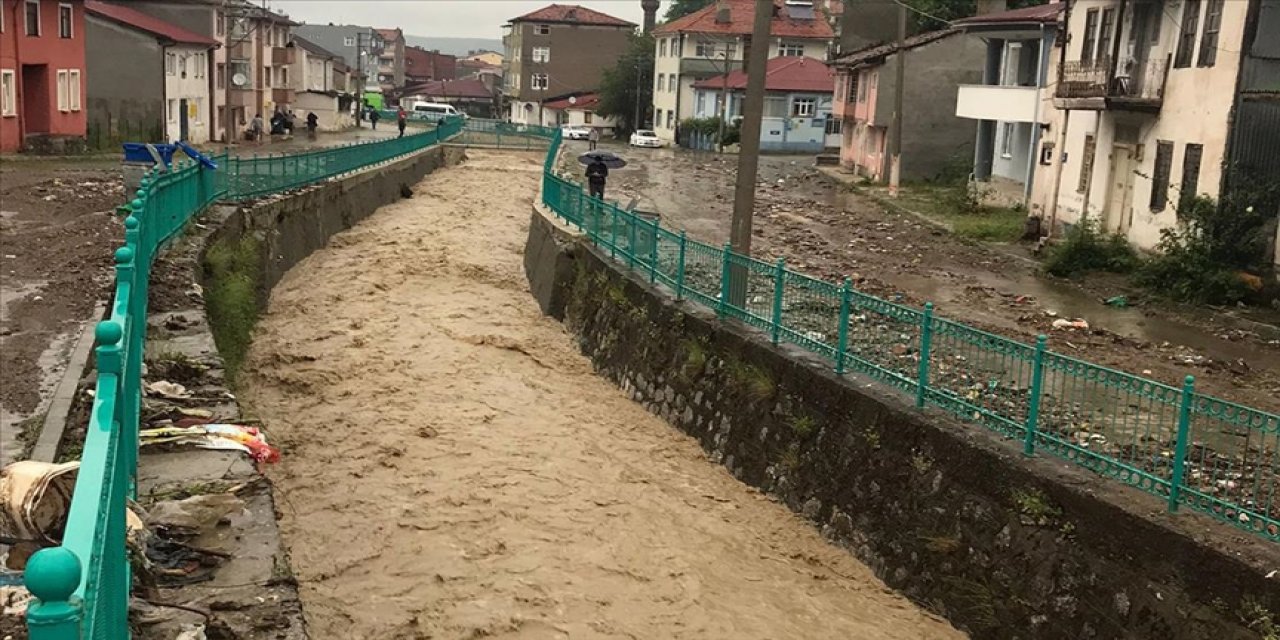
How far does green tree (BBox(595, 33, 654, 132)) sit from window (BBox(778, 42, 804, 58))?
9.86m

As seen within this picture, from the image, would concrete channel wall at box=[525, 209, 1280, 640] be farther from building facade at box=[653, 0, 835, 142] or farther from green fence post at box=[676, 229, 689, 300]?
building facade at box=[653, 0, 835, 142]

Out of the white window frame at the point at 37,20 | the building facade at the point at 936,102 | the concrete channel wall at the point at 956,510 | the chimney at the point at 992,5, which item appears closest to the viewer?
the concrete channel wall at the point at 956,510

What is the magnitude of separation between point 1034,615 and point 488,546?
15.0 feet

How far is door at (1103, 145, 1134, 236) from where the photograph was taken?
24.9 m

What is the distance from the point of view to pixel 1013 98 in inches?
1315

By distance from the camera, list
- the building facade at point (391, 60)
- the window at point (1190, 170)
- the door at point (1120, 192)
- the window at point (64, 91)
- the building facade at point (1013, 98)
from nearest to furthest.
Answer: the window at point (1190, 170), the door at point (1120, 192), the building facade at point (1013, 98), the window at point (64, 91), the building facade at point (391, 60)

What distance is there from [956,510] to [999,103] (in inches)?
1073

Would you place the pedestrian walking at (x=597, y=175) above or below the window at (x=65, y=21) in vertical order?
below

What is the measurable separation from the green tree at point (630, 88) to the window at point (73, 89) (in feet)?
162

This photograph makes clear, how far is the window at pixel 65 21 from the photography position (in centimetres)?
4028

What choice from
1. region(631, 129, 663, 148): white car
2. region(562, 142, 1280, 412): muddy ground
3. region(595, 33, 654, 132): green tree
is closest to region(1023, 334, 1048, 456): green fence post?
region(562, 142, 1280, 412): muddy ground

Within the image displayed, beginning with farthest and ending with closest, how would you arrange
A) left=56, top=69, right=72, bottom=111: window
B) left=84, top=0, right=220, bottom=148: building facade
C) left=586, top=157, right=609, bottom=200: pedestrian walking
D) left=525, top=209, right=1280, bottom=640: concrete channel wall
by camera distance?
left=84, top=0, right=220, bottom=148: building facade < left=56, top=69, right=72, bottom=111: window < left=586, top=157, right=609, bottom=200: pedestrian walking < left=525, top=209, right=1280, bottom=640: concrete channel wall

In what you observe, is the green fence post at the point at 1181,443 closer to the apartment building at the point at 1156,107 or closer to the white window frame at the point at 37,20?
the apartment building at the point at 1156,107

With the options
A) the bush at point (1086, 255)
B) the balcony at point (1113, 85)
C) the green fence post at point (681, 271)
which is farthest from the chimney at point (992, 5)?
the green fence post at point (681, 271)
